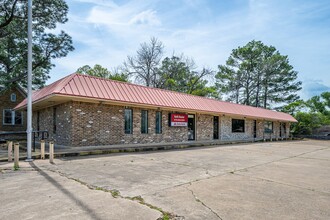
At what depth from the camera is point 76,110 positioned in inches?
465

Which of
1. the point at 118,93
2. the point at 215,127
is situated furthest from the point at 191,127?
the point at 118,93

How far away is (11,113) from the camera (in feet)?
80.0

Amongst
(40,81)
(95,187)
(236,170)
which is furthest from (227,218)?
(40,81)

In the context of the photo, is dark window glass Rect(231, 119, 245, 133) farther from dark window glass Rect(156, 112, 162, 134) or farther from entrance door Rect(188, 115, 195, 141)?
dark window glass Rect(156, 112, 162, 134)

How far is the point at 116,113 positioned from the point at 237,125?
14474 millimetres

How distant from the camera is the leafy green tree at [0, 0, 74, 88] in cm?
1983

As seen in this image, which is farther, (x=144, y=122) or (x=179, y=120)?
(x=179, y=120)

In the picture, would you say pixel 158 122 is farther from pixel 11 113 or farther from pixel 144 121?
pixel 11 113

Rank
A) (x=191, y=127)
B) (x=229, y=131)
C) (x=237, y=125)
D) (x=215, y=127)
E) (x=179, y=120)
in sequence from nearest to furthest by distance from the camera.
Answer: (x=179, y=120) → (x=191, y=127) → (x=215, y=127) → (x=229, y=131) → (x=237, y=125)

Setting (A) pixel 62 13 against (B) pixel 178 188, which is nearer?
(B) pixel 178 188

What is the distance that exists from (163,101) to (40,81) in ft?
55.2

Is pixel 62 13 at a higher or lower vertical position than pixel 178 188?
higher

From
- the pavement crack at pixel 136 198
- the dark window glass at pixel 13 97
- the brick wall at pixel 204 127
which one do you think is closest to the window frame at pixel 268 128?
the brick wall at pixel 204 127

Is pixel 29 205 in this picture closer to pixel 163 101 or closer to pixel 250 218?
pixel 250 218
